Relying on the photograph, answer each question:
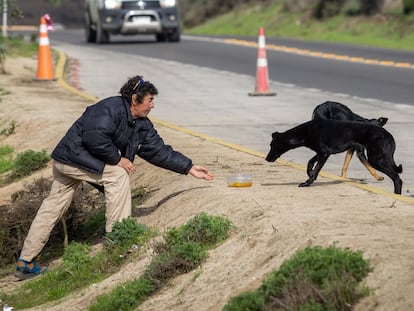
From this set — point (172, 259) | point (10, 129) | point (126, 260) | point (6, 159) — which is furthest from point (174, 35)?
point (172, 259)

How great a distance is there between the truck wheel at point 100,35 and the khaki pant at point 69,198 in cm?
2886

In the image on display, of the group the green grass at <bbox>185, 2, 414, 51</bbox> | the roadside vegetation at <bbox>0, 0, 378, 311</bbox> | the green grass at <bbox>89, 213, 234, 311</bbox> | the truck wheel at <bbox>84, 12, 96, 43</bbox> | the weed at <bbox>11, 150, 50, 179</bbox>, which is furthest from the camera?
the truck wheel at <bbox>84, 12, 96, 43</bbox>

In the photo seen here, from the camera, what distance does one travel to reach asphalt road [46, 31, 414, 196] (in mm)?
15156

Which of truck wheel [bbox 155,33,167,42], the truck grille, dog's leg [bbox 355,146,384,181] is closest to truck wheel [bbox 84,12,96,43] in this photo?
truck wheel [bbox 155,33,167,42]

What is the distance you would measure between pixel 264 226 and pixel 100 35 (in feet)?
105

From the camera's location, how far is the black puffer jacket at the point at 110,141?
9547mm

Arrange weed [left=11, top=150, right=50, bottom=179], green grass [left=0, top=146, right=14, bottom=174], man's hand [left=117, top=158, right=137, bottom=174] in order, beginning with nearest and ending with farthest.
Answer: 1. man's hand [left=117, top=158, right=137, bottom=174]
2. weed [left=11, top=150, right=50, bottom=179]
3. green grass [left=0, top=146, right=14, bottom=174]

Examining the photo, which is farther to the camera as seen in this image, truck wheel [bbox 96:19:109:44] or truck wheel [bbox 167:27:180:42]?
truck wheel [bbox 167:27:180:42]

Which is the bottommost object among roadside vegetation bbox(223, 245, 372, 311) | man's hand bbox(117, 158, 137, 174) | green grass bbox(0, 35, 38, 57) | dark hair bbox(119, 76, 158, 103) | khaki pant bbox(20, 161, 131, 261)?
green grass bbox(0, 35, 38, 57)

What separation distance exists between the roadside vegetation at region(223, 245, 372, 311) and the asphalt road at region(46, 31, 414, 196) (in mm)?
3916

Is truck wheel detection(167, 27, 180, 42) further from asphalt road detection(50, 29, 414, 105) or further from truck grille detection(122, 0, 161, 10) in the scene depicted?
truck grille detection(122, 0, 161, 10)

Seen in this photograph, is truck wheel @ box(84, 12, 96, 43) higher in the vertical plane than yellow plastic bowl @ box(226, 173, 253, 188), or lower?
lower

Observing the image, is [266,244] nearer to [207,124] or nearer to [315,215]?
[315,215]

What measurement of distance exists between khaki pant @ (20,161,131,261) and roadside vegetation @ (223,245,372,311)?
9.47ft
